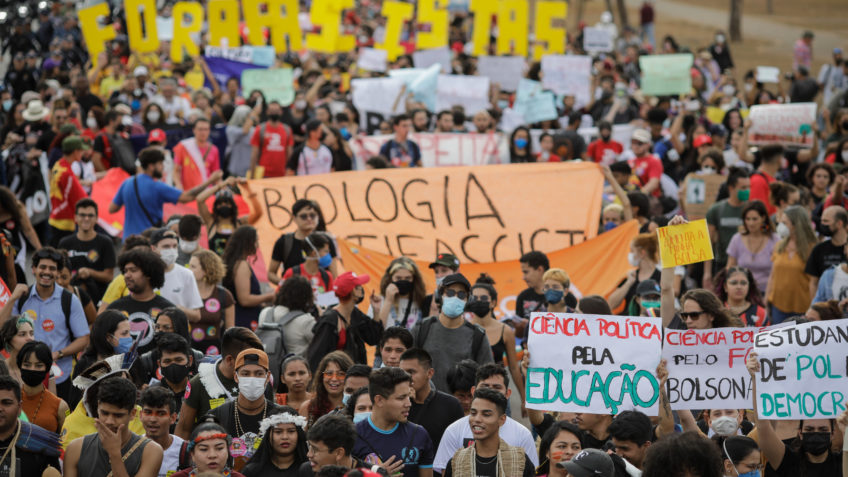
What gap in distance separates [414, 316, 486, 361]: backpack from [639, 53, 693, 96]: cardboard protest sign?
13344 mm

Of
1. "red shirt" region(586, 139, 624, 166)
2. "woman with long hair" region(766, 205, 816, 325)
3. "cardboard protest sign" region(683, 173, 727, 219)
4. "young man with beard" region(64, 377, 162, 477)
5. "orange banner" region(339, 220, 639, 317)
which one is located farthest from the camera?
"red shirt" region(586, 139, 624, 166)

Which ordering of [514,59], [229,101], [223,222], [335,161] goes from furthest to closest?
1. [514,59]
2. [229,101]
3. [335,161]
4. [223,222]

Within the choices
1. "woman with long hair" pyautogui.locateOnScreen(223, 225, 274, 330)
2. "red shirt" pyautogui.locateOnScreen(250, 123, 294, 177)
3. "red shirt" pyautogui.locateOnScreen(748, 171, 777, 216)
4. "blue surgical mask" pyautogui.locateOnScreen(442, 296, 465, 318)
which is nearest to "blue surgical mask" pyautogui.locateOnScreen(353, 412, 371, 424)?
"blue surgical mask" pyautogui.locateOnScreen(442, 296, 465, 318)

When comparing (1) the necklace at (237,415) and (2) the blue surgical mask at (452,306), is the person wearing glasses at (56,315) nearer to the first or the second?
(1) the necklace at (237,415)

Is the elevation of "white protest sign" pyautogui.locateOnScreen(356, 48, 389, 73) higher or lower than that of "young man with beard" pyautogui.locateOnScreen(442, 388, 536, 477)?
lower

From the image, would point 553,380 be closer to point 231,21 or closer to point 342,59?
point 231,21

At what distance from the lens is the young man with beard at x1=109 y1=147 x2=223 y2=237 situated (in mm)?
11539

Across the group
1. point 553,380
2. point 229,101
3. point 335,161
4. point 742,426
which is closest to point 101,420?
point 553,380

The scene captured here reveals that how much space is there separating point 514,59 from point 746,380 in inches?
563

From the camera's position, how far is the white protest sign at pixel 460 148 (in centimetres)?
1583

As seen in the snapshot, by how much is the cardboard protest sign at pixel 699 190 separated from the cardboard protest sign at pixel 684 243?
569 centimetres

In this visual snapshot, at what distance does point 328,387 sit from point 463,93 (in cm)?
1226

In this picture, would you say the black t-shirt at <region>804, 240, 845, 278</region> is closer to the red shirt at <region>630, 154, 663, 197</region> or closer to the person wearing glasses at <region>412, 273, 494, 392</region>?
the person wearing glasses at <region>412, 273, 494, 392</region>

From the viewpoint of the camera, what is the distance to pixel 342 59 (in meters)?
28.3
